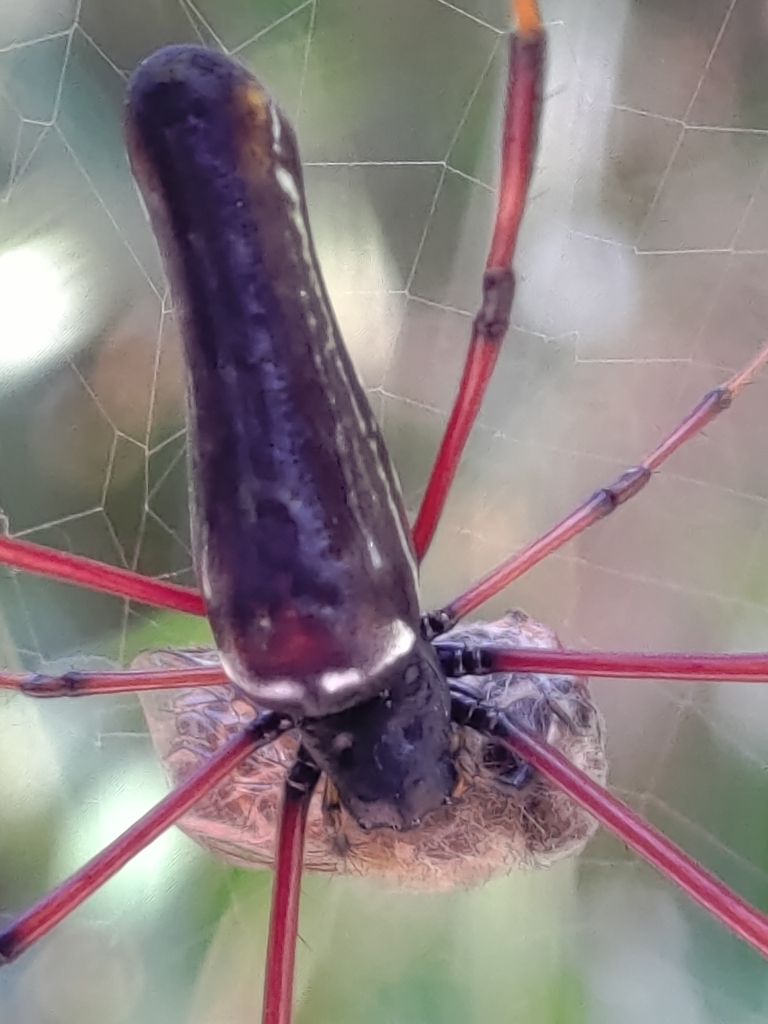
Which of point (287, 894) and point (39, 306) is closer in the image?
point (287, 894)

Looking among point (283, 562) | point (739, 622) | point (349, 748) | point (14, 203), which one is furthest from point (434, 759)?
point (14, 203)

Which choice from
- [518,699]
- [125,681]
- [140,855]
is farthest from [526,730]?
[140,855]

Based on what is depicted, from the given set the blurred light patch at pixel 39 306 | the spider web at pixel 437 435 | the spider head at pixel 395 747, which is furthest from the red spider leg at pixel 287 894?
the blurred light patch at pixel 39 306

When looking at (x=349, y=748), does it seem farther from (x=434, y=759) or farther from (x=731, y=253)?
(x=731, y=253)

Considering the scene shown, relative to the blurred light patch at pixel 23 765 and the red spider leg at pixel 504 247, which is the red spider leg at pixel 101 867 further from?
the blurred light patch at pixel 23 765

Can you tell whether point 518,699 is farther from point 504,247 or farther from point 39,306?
point 39,306

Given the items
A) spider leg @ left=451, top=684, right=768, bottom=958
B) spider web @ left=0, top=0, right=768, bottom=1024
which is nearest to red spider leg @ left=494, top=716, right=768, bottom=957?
spider leg @ left=451, top=684, right=768, bottom=958
